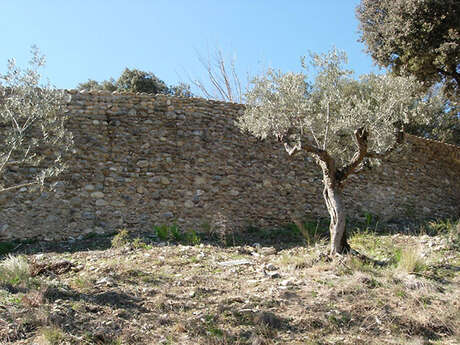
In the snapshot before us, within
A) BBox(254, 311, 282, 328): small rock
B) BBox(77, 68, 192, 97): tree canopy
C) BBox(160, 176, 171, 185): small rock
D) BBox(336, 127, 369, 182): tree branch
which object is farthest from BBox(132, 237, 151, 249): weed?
BBox(77, 68, 192, 97): tree canopy

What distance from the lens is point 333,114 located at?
7832 millimetres

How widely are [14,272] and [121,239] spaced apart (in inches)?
86.5

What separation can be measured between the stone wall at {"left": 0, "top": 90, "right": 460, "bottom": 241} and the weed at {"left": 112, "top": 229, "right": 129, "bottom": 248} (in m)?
0.42

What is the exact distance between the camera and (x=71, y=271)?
19.1 ft

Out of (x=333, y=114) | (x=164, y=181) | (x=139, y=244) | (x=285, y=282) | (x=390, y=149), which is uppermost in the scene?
(x=333, y=114)

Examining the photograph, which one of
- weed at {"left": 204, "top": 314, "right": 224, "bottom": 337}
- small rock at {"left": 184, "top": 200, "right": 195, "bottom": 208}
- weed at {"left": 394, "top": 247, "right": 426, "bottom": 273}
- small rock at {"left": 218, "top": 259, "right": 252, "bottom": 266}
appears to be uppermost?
small rock at {"left": 184, "top": 200, "right": 195, "bottom": 208}

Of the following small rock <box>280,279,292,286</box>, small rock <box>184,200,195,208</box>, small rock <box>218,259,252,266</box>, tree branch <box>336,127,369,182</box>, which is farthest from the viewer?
small rock <box>184,200,195,208</box>

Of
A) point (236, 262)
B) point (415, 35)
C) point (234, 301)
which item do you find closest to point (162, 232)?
point (236, 262)

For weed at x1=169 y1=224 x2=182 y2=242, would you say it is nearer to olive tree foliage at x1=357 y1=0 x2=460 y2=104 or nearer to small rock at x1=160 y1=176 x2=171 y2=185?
small rock at x1=160 y1=176 x2=171 y2=185

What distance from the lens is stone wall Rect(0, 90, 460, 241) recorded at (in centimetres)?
772

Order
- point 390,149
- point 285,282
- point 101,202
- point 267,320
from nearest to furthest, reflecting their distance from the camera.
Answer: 1. point 267,320
2. point 285,282
3. point 390,149
4. point 101,202

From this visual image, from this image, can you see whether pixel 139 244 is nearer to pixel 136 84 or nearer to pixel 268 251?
pixel 268 251

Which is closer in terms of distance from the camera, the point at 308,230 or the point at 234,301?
the point at 234,301

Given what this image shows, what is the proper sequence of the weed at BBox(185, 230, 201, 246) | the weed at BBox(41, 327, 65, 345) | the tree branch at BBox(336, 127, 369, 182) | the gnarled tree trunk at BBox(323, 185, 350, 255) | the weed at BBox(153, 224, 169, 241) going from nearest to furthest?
the weed at BBox(41, 327, 65, 345) < the gnarled tree trunk at BBox(323, 185, 350, 255) < the tree branch at BBox(336, 127, 369, 182) < the weed at BBox(185, 230, 201, 246) < the weed at BBox(153, 224, 169, 241)
